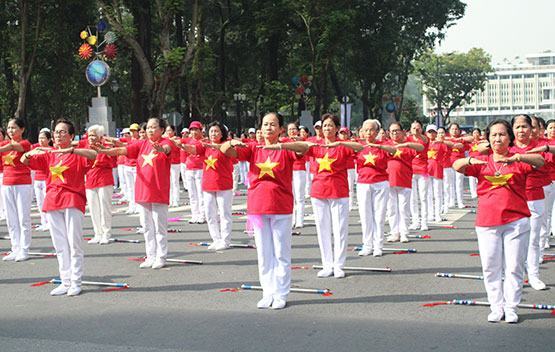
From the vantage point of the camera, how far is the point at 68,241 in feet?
31.2

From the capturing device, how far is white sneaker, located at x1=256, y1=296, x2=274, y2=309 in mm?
8570

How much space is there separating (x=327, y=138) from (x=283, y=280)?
239 cm

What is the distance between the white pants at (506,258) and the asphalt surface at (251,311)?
0.86 feet

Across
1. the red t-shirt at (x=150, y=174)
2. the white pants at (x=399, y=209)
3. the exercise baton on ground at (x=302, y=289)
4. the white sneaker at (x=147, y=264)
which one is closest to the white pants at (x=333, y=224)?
the exercise baton on ground at (x=302, y=289)

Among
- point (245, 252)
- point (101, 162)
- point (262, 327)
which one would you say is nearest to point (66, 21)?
point (101, 162)

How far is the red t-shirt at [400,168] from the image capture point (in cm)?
1359

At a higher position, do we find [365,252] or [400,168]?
[400,168]

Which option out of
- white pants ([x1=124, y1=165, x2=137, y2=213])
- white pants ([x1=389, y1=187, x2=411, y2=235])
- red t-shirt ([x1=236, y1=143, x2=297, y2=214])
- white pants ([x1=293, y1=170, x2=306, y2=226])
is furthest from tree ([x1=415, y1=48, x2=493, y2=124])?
red t-shirt ([x1=236, y1=143, x2=297, y2=214])

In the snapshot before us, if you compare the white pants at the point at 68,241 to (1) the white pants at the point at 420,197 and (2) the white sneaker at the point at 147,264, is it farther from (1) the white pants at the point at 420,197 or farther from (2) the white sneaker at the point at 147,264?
(1) the white pants at the point at 420,197

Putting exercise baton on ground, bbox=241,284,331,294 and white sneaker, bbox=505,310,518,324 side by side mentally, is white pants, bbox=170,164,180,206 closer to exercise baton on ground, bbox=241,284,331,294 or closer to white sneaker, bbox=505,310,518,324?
exercise baton on ground, bbox=241,284,331,294

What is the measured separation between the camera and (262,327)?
7.68m

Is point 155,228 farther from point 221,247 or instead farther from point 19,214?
point 19,214

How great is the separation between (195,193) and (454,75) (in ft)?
244

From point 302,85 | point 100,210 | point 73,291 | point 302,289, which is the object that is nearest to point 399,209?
point 302,289
